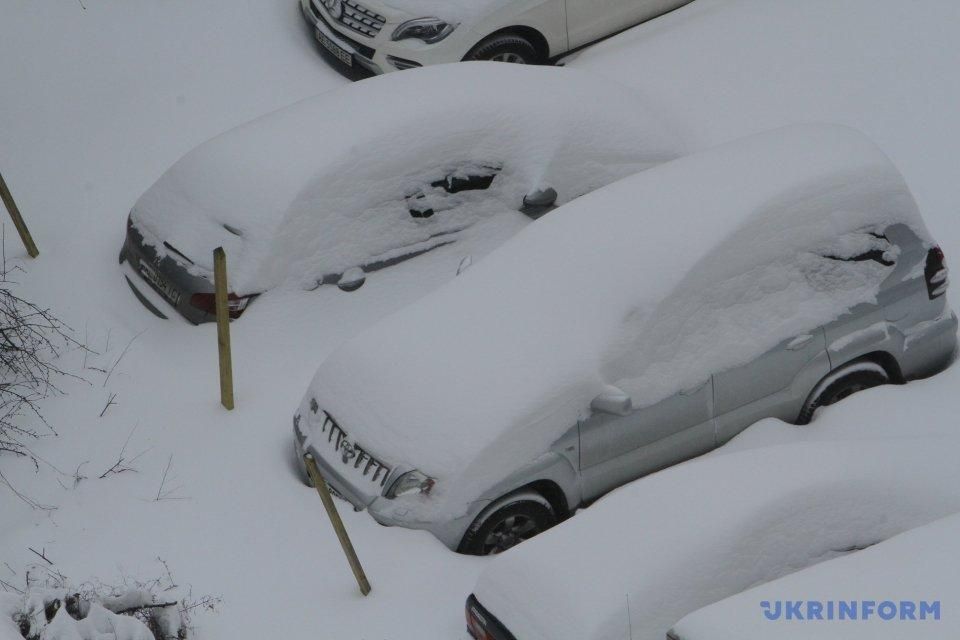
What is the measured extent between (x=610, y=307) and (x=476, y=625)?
1929 mm

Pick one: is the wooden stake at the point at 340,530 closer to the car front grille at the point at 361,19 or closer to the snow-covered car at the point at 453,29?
the snow-covered car at the point at 453,29

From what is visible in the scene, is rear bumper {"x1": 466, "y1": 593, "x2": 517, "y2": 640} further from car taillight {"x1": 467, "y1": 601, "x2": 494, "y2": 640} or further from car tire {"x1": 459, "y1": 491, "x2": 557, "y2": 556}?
car tire {"x1": 459, "y1": 491, "x2": 557, "y2": 556}

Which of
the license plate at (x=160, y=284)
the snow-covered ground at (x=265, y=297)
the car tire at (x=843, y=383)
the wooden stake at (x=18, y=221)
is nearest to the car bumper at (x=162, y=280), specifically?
the license plate at (x=160, y=284)

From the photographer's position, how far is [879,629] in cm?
437

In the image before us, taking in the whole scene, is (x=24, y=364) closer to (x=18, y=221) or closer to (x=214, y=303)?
(x=214, y=303)

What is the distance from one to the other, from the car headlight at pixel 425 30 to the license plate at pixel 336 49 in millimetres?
531

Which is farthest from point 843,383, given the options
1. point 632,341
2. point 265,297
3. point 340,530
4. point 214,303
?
point 214,303

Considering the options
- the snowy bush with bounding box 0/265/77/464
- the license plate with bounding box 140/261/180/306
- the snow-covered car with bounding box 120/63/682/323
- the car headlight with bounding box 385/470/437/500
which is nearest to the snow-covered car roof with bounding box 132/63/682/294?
the snow-covered car with bounding box 120/63/682/323

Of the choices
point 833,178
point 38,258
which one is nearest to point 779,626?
point 833,178

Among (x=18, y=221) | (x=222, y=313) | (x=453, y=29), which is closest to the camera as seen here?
(x=222, y=313)

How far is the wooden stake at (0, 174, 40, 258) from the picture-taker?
8.79 metres

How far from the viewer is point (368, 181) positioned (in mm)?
8047

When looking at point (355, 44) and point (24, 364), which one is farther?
point (355, 44)

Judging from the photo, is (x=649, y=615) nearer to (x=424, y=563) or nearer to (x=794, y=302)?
(x=424, y=563)
